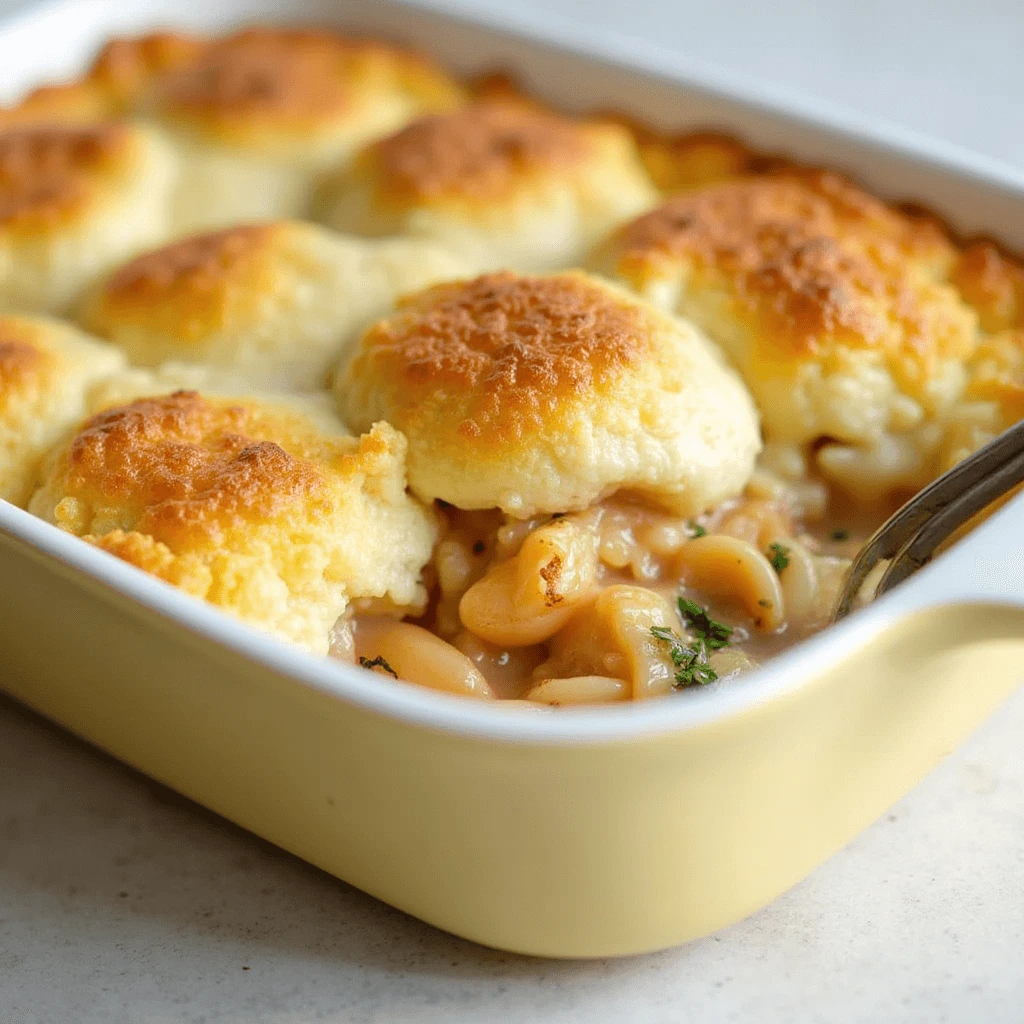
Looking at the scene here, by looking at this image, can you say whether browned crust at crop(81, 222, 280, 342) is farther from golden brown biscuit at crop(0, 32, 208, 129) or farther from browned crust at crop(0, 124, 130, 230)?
golden brown biscuit at crop(0, 32, 208, 129)

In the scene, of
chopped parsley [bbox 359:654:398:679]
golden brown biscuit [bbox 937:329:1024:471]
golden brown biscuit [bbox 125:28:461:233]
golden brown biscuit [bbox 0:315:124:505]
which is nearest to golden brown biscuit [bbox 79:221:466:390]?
golden brown biscuit [bbox 0:315:124:505]

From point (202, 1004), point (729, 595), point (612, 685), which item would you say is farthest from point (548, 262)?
point (202, 1004)

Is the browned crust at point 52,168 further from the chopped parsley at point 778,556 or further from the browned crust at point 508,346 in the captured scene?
the chopped parsley at point 778,556

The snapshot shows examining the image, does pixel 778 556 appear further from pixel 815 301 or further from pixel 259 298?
pixel 259 298

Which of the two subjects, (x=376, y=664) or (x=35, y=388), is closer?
(x=376, y=664)

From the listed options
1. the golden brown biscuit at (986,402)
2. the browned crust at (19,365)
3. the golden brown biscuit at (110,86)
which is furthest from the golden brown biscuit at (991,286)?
the golden brown biscuit at (110,86)

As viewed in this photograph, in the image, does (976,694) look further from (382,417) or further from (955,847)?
(382,417)

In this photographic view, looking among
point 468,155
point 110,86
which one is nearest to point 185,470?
point 468,155
